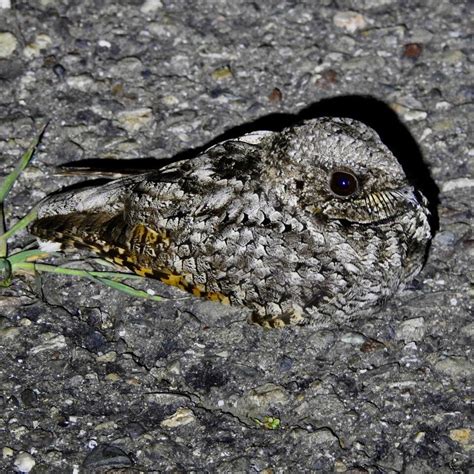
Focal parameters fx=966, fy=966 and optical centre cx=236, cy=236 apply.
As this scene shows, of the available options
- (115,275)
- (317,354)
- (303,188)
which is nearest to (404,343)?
(317,354)

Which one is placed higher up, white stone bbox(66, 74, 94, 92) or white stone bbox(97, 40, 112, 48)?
Result: white stone bbox(97, 40, 112, 48)

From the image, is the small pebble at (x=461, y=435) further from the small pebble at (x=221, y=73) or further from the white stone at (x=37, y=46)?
the white stone at (x=37, y=46)

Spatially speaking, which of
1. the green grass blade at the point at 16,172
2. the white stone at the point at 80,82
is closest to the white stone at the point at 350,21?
the white stone at the point at 80,82

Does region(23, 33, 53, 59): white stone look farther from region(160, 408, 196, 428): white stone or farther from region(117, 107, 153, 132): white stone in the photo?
region(160, 408, 196, 428): white stone

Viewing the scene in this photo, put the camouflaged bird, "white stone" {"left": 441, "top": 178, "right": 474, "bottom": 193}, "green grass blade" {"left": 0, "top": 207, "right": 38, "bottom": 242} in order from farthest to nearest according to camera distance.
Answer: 1. "white stone" {"left": 441, "top": 178, "right": 474, "bottom": 193}
2. "green grass blade" {"left": 0, "top": 207, "right": 38, "bottom": 242}
3. the camouflaged bird

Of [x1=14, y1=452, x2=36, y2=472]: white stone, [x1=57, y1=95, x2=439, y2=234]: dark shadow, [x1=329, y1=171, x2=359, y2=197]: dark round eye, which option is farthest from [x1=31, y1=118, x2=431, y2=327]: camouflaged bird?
[x1=14, y1=452, x2=36, y2=472]: white stone

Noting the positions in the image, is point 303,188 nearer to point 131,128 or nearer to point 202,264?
point 202,264
